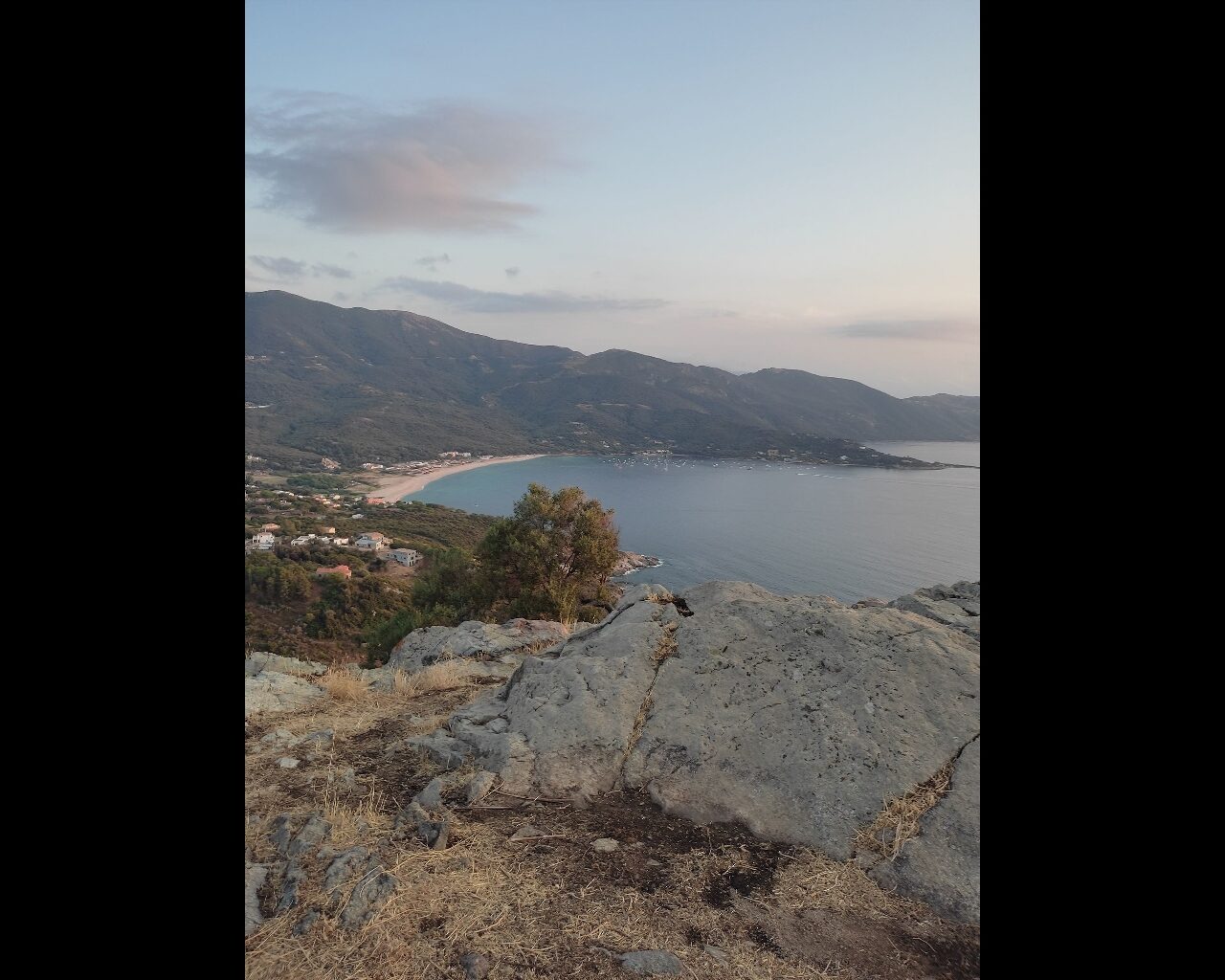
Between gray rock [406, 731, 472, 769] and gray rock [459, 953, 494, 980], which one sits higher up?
gray rock [406, 731, 472, 769]

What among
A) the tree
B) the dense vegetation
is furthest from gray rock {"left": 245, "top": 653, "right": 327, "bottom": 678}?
the tree

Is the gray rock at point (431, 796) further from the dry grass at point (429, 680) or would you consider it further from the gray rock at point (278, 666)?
the gray rock at point (278, 666)

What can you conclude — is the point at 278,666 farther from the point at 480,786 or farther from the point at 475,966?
the point at 475,966

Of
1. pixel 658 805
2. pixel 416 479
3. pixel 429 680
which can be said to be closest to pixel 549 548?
pixel 429 680

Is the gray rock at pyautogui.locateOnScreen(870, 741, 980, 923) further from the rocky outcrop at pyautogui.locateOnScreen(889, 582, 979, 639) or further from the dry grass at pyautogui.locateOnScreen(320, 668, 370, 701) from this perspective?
the dry grass at pyautogui.locateOnScreen(320, 668, 370, 701)

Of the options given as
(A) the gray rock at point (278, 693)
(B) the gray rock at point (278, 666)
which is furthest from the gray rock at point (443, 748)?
(B) the gray rock at point (278, 666)

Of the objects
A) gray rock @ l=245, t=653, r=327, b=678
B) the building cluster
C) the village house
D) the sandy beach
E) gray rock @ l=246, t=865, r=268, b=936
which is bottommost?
the village house
